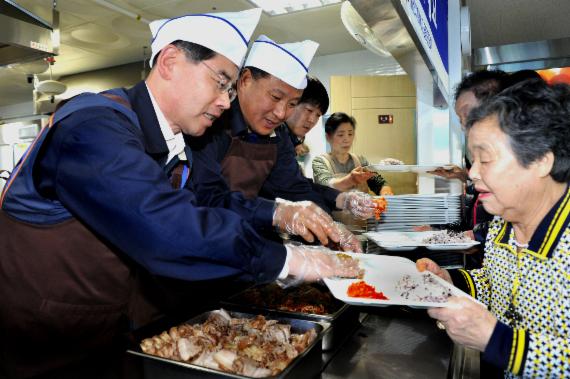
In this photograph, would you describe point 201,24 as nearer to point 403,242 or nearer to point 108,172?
point 108,172

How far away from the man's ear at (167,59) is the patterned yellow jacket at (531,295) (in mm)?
1230

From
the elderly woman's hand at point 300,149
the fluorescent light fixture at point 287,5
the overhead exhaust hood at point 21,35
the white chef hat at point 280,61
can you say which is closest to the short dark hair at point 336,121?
the elderly woman's hand at point 300,149

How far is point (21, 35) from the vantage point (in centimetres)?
242

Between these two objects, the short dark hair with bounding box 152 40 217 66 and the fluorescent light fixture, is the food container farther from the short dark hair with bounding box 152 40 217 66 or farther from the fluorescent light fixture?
the fluorescent light fixture

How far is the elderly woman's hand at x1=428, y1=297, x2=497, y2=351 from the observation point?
1075 mm

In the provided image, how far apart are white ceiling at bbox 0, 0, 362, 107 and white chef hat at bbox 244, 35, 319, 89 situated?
2412 mm

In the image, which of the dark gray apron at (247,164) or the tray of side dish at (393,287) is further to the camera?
the dark gray apron at (247,164)

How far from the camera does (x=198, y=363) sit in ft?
3.55

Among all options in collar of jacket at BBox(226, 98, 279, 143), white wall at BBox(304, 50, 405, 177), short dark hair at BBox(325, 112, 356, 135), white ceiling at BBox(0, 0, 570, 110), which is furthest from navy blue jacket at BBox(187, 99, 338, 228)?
white wall at BBox(304, 50, 405, 177)

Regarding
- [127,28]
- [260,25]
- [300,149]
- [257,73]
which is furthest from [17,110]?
[257,73]

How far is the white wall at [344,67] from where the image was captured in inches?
254

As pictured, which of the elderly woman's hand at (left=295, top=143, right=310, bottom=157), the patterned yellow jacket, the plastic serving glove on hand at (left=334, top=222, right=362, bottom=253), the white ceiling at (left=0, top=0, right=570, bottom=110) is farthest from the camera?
the elderly woman's hand at (left=295, top=143, right=310, bottom=157)

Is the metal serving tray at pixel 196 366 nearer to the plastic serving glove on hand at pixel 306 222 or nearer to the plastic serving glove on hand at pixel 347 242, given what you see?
the plastic serving glove on hand at pixel 306 222

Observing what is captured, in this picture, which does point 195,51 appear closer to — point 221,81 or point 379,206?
point 221,81
